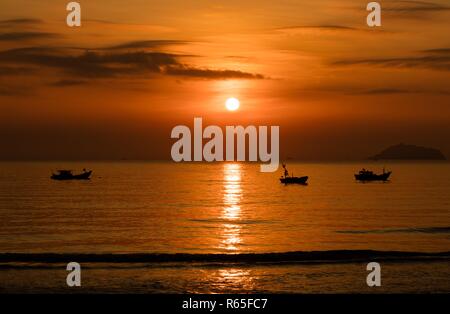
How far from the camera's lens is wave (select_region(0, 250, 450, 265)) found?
1460 inches

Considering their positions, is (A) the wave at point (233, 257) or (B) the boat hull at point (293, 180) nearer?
(A) the wave at point (233, 257)

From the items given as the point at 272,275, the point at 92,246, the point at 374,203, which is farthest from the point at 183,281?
the point at 374,203

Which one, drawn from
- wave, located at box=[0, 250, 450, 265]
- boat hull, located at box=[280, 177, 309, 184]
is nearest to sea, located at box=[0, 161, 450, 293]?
wave, located at box=[0, 250, 450, 265]

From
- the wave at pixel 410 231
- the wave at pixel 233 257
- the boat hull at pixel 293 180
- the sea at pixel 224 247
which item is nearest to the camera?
the sea at pixel 224 247

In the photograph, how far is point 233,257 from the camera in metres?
39.6

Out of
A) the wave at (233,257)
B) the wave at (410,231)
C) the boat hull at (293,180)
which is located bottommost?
the wave at (233,257)

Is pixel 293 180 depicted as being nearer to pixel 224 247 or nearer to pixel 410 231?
pixel 410 231

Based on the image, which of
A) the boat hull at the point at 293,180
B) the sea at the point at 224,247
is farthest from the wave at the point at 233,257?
the boat hull at the point at 293,180

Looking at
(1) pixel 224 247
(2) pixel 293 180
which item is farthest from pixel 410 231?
(2) pixel 293 180

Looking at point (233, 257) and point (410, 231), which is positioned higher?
point (410, 231)

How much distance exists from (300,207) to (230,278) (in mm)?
58656

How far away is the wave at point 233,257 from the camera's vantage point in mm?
37094

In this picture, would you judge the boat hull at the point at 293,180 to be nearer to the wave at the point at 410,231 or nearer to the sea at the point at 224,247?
the sea at the point at 224,247

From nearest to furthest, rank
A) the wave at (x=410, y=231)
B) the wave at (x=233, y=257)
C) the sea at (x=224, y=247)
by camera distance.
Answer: the sea at (x=224, y=247) → the wave at (x=233, y=257) → the wave at (x=410, y=231)
